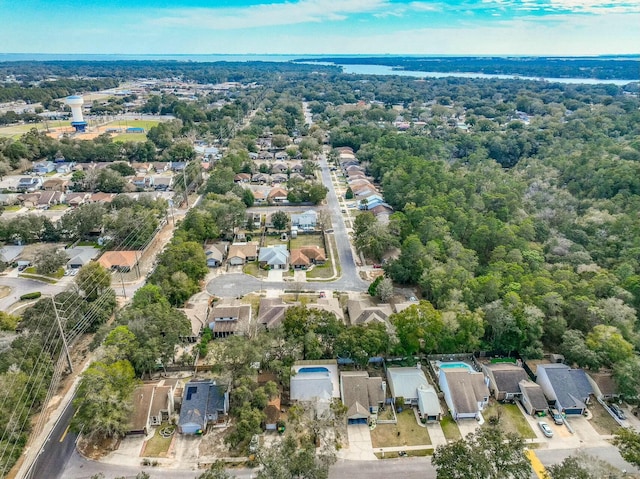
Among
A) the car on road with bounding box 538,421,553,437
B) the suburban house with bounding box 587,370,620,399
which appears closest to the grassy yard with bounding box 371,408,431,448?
the car on road with bounding box 538,421,553,437

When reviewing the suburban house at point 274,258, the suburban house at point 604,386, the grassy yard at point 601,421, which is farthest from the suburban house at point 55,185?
the grassy yard at point 601,421

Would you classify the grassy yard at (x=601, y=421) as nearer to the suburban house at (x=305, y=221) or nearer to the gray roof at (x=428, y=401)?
the gray roof at (x=428, y=401)

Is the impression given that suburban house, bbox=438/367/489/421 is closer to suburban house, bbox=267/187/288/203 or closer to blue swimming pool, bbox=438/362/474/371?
blue swimming pool, bbox=438/362/474/371

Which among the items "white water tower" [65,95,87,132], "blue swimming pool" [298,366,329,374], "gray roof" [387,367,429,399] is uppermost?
"white water tower" [65,95,87,132]

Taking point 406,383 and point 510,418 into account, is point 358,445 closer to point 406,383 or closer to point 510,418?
point 406,383

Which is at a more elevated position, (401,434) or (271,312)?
(271,312)

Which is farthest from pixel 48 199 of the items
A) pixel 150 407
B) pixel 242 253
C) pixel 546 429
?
pixel 546 429

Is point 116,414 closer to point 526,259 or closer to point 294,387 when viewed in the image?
point 294,387

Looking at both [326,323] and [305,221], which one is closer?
[326,323]
